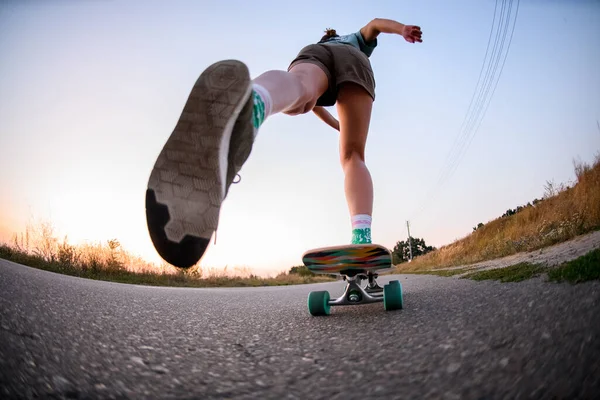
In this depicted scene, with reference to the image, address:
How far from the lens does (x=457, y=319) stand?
1208 mm

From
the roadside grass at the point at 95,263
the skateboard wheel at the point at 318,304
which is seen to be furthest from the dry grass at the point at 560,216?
the roadside grass at the point at 95,263

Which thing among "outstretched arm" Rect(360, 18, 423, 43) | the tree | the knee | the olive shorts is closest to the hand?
"outstretched arm" Rect(360, 18, 423, 43)

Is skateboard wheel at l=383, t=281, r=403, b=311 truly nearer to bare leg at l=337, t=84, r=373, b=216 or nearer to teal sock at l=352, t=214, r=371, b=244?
teal sock at l=352, t=214, r=371, b=244

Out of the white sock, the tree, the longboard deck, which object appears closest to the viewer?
the longboard deck

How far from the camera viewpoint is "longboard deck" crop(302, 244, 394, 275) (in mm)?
1663

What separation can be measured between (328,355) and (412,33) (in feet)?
6.41

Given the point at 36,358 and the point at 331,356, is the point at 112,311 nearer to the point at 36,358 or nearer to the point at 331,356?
the point at 36,358

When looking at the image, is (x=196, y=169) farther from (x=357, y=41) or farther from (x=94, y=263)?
(x=94, y=263)

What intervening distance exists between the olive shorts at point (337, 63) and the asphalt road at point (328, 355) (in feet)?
4.41

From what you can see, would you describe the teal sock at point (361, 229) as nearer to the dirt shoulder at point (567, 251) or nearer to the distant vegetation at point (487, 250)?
the dirt shoulder at point (567, 251)

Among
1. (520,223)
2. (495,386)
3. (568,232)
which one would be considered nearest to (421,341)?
(495,386)

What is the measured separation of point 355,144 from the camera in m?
2.10

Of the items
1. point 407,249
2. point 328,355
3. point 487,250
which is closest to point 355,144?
point 328,355

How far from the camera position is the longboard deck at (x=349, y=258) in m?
1.66
